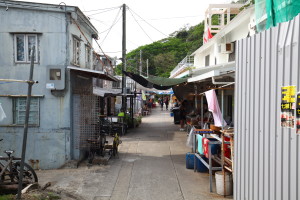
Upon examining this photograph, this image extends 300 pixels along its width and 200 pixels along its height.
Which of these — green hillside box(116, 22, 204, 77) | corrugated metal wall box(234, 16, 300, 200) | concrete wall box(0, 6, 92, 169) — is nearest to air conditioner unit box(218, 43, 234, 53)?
concrete wall box(0, 6, 92, 169)

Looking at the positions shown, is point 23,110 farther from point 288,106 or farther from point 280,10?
point 288,106

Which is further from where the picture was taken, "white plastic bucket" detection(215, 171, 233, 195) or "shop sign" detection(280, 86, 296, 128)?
"white plastic bucket" detection(215, 171, 233, 195)

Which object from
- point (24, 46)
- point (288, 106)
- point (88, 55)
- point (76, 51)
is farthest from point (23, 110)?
point (288, 106)

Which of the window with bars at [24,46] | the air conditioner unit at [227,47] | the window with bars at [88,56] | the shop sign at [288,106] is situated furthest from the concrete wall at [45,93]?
the shop sign at [288,106]

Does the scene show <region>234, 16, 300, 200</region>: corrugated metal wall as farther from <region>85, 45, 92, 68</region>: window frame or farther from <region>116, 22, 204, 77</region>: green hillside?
<region>116, 22, 204, 77</region>: green hillside

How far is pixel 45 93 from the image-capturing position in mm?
10461

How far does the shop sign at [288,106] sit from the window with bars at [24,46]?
359 inches

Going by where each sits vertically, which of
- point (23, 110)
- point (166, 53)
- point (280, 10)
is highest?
point (166, 53)

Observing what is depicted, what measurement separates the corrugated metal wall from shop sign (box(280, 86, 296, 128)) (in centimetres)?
7

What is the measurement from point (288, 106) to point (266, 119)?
1.89 feet

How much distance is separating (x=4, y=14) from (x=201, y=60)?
14809mm

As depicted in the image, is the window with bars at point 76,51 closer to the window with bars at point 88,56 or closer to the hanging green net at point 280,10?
the window with bars at point 88,56

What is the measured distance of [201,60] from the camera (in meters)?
22.0

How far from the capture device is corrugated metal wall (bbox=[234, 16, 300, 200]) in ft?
10.8
